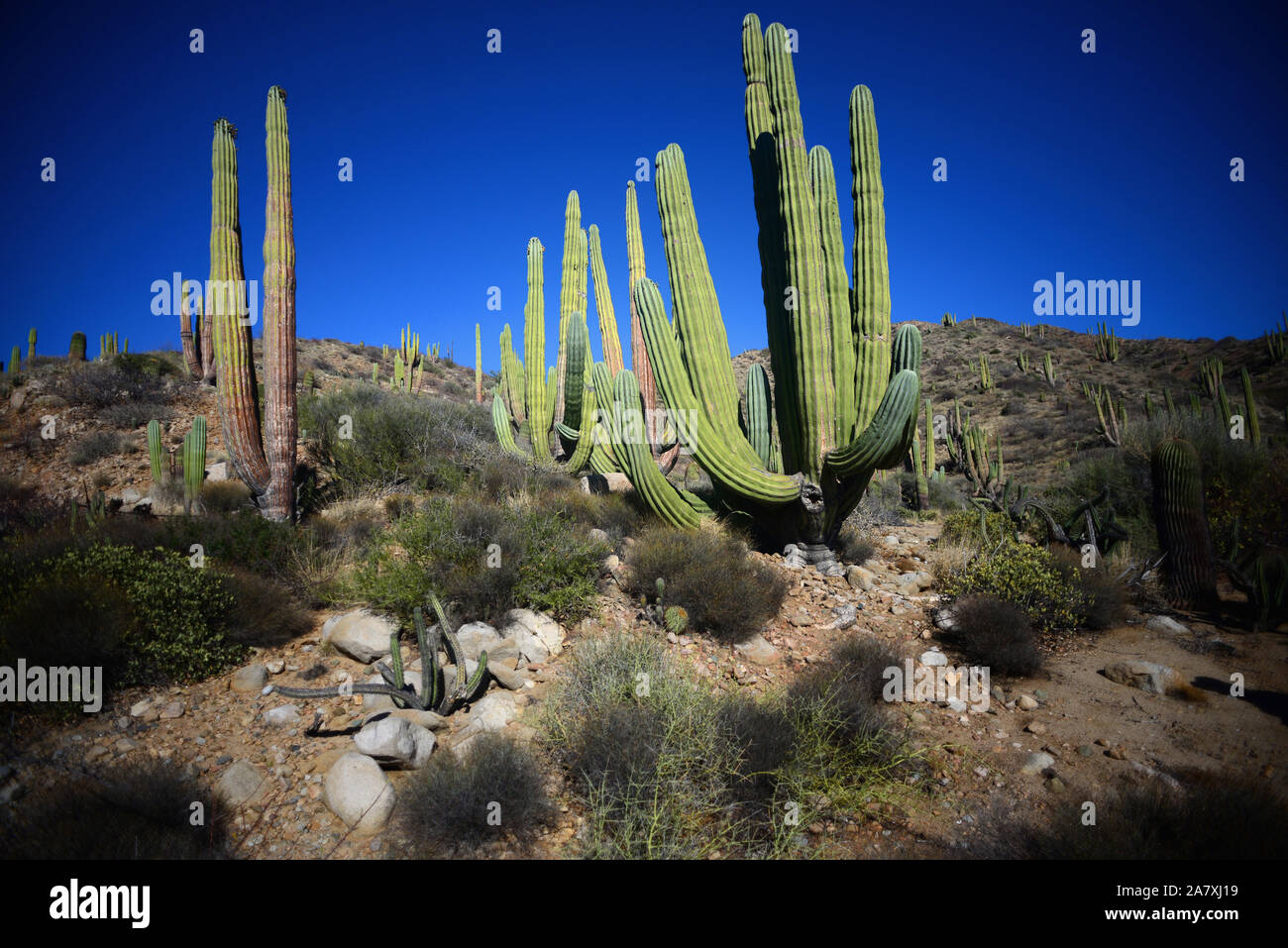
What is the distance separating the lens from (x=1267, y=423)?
16.3 meters

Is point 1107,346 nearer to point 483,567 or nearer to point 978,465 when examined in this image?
point 978,465

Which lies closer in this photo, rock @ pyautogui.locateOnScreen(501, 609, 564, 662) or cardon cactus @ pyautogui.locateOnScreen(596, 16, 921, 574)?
rock @ pyautogui.locateOnScreen(501, 609, 564, 662)

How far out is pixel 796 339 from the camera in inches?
255

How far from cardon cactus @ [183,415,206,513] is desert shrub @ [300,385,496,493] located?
→ 1.72m

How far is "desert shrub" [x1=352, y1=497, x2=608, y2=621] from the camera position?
4.95 meters

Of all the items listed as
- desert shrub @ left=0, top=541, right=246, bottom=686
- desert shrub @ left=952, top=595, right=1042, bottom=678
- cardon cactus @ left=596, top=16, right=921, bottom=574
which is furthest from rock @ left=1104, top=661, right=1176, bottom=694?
desert shrub @ left=0, top=541, right=246, bottom=686

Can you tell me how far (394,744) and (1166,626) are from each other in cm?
684

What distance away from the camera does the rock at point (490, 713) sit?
364 centimetres

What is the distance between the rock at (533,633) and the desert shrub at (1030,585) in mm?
4142

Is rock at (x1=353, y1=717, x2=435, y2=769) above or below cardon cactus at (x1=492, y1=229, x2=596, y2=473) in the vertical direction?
below

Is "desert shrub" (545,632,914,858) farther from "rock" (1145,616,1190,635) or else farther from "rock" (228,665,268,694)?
"rock" (1145,616,1190,635)

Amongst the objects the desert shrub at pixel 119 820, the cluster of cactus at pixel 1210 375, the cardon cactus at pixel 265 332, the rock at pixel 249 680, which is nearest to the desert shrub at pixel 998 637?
the desert shrub at pixel 119 820
